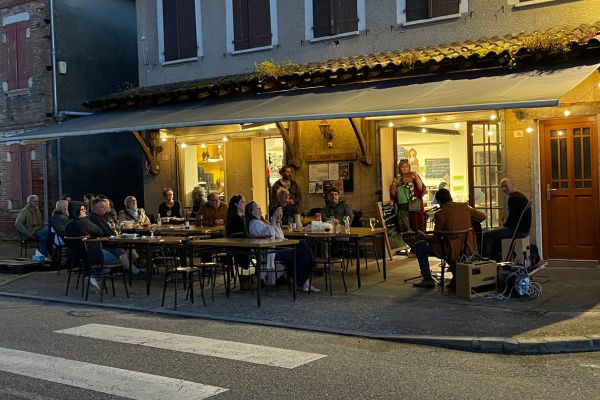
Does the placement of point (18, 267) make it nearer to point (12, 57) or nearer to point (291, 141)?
point (291, 141)

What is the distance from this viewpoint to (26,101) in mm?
19672

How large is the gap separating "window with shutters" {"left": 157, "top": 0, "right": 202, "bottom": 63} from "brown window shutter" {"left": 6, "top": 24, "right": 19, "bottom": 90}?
5495 millimetres

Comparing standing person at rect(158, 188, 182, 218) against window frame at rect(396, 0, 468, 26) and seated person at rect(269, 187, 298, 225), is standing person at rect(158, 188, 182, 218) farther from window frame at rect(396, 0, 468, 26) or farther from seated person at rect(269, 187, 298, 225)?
window frame at rect(396, 0, 468, 26)

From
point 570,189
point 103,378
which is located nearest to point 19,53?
point 570,189

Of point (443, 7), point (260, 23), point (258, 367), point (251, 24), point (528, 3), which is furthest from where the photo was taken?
point (251, 24)

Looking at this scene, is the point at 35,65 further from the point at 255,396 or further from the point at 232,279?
the point at 255,396

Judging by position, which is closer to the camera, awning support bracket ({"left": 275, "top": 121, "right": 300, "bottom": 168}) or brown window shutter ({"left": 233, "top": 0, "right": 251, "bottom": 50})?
awning support bracket ({"left": 275, "top": 121, "right": 300, "bottom": 168})

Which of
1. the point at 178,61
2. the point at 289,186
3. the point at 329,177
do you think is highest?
the point at 178,61

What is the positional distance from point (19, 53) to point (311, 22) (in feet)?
31.8

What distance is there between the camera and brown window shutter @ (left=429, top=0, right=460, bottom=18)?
12.6 meters

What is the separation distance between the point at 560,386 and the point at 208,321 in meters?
4.42

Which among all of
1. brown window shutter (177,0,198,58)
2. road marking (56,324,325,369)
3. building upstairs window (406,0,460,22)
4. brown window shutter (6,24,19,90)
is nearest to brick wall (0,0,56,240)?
brown window shutter (6,24,19,90)

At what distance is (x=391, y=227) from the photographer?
1378 centimetres

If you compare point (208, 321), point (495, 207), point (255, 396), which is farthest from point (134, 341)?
point (495, 207)
